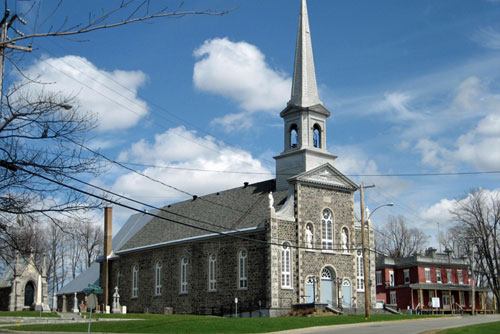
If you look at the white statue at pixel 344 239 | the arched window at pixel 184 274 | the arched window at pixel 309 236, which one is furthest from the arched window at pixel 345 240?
the arched window at pixel 184 274

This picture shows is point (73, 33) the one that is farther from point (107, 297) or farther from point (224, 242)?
point (107, 297)

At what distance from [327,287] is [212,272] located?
8.69 meters

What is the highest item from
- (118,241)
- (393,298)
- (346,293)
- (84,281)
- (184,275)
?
(118,241)

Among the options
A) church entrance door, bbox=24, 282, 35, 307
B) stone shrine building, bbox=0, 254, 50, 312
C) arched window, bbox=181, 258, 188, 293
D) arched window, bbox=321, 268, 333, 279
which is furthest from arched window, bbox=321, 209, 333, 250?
church entrance door, bbox=24, 282, 35, 307

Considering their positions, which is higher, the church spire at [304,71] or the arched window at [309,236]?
the church spire at [304,71]

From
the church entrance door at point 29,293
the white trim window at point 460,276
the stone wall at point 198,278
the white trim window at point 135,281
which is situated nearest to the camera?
the stone wall at point 198,278

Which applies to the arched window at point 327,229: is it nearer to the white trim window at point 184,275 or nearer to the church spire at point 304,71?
the church spire at point 304,71

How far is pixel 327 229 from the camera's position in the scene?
45750mm

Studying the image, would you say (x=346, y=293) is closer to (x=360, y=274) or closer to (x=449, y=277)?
(x=360, y=274)

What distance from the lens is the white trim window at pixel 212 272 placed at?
47000mm

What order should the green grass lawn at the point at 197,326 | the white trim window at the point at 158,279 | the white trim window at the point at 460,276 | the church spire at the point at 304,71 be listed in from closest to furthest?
the green grass lawn at the point at 197,326 → the church spire at the point at 304,71 → the white trim window at the point at 158,279 → the white trim window at the point at 460,276

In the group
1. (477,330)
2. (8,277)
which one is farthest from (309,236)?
(8,277)

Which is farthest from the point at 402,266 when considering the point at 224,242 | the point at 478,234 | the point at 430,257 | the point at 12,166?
the point at 12,166

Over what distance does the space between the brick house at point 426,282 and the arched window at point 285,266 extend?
95.2 ft
